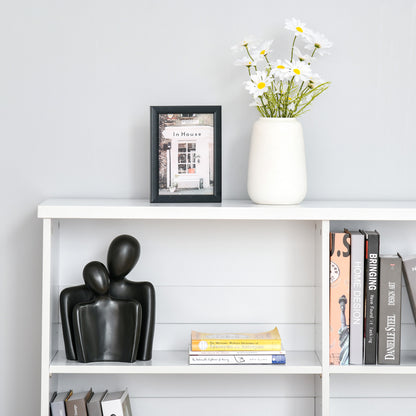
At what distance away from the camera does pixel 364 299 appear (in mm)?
1530

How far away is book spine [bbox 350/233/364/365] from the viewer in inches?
A: 60.0

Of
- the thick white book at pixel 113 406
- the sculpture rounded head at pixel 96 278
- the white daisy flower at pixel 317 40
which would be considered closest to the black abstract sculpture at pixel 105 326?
the sculpture rounded head at pixel 96 278

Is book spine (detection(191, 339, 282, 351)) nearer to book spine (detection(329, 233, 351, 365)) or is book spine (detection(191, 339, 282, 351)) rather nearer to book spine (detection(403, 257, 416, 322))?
book spine (detection(329, 233, 351, 365))

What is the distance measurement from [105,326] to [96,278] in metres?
0.12

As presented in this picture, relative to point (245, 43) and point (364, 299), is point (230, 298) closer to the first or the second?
point (364, 299)

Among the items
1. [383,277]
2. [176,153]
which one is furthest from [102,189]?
[383,277]

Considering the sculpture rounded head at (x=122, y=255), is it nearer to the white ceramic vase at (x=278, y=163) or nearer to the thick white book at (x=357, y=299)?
the white ceramic vase at (x=278, y=163)

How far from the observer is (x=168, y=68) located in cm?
166

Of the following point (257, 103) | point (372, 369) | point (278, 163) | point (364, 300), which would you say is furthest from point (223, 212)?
point (372, 369)

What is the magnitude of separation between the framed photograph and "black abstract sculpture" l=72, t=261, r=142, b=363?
259mm

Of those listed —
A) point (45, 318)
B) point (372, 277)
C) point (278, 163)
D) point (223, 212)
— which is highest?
point (278, 163)

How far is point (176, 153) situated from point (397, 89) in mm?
590

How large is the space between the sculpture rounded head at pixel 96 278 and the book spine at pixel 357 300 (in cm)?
58

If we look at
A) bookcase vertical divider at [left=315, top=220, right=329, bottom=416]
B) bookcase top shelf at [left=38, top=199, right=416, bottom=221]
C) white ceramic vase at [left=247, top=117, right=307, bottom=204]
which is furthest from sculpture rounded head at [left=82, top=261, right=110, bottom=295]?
Answer: bookcase vertical divider at [left=315, top=220, right=329, bottom=416]
